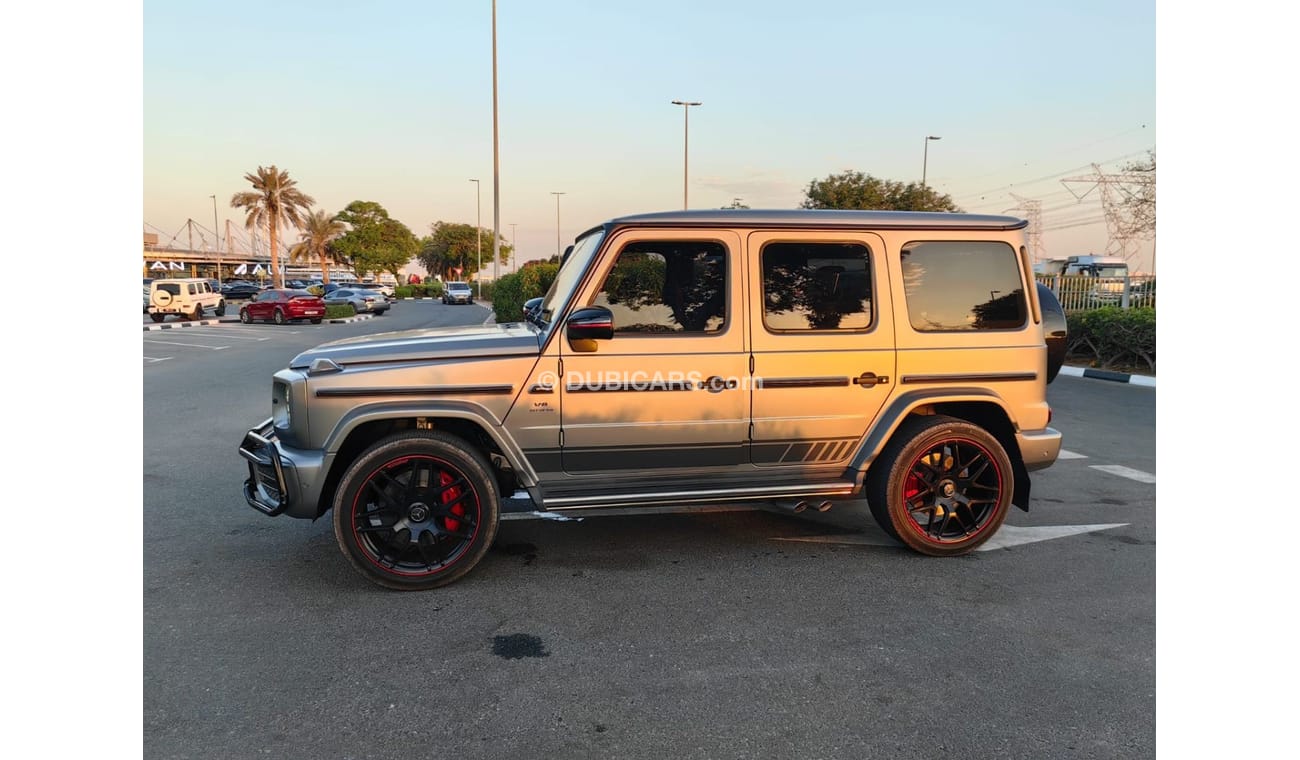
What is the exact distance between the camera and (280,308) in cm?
3098

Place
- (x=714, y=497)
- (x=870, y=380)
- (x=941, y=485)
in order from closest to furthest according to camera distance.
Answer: (x=714, y=497) < (x=870, y=380) < (x=941, y=485)

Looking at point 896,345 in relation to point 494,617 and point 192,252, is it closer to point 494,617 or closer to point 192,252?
point 494,617

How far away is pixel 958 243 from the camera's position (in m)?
4.70

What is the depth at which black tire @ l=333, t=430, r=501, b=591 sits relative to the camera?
4.09 m

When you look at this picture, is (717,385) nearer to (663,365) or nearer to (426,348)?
(663,365)

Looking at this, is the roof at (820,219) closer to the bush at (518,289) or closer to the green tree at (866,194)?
the bush at (518,289)

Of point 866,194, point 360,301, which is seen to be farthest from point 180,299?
point 866,194

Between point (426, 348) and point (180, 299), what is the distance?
33951 mm

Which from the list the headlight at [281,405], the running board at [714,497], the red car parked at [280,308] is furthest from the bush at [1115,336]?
the red car parked at [280,308]

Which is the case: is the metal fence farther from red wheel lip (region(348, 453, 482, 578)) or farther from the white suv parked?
the white suv parked

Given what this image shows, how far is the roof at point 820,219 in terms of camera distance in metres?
4.40

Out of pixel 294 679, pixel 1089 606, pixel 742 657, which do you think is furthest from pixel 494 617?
pixel 1089 606

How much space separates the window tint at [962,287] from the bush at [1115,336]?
406 inches
